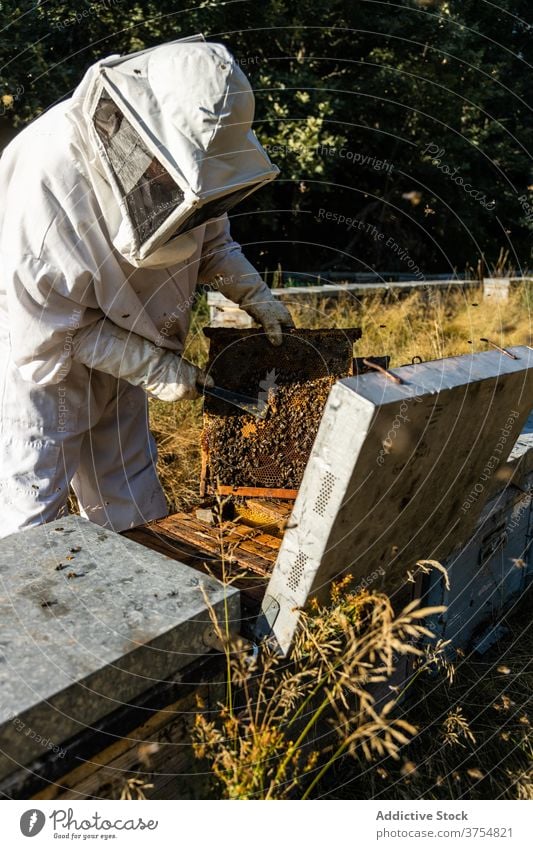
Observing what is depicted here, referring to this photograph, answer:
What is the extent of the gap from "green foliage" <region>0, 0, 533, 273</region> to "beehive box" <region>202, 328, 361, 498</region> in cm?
362

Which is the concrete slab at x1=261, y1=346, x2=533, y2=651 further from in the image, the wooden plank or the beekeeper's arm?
the beekeeper's arm

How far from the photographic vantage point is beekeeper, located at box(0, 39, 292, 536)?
2.54m

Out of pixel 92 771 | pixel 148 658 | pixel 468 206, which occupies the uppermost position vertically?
pixel 148 658

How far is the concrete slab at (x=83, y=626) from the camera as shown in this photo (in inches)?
62.4

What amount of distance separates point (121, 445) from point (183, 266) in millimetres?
1044

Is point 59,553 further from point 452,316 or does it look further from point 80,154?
point 452,316

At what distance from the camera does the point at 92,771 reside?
1729mm

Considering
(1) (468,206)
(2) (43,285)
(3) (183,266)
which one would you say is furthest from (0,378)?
(1) (468,206)

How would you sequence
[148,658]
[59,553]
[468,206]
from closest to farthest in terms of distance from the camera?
1. [148,658]
2. [59,553]
3. [468,206]

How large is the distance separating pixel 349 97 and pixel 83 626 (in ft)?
35.0

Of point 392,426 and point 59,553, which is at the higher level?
point 392,426

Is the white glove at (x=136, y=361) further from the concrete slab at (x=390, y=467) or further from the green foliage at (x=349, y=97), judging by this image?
the green foliage at (x=349, y=97)

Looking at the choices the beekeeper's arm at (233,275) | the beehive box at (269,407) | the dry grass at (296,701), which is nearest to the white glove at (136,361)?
the beehive box at (269,407)

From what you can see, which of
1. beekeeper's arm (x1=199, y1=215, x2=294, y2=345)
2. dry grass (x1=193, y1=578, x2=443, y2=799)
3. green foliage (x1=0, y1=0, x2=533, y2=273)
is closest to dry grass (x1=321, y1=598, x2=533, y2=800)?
dry grass (x1=193, y1=578, x2=443, y2=799)
